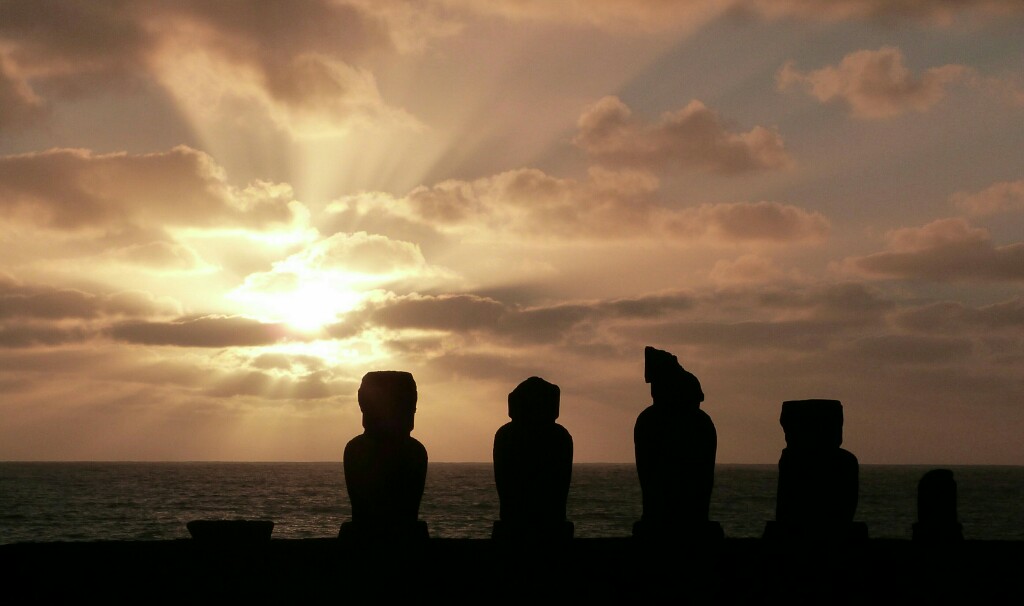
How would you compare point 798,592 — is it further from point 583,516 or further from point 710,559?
point 583,516

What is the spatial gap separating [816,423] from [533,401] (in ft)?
12.4

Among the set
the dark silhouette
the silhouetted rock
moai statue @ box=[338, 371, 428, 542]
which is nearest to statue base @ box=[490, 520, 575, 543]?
the dark silhouette

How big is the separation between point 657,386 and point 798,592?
334 centimetres

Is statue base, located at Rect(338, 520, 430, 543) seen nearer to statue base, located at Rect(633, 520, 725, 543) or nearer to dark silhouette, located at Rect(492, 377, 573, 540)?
dark silhouette, located at Rect(492, 377, 573, 540)

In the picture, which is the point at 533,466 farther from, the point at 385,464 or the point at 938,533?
the point at 938,533

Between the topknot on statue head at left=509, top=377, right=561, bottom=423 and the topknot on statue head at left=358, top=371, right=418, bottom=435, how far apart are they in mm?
1341

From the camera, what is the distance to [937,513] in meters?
15.9

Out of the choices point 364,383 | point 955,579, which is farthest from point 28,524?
point 955,579

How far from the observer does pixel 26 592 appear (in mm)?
11445

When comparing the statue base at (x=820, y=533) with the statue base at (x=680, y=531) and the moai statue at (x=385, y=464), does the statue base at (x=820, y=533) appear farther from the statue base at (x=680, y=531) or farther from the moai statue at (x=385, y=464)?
the moai statue at (x=385, y=464)

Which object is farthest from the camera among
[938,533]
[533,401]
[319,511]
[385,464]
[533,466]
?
[319,511]

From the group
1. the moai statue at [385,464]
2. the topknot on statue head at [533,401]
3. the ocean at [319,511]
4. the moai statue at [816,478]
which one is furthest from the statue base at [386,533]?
the ocean at [319,511]

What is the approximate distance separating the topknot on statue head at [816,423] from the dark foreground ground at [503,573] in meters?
1.39

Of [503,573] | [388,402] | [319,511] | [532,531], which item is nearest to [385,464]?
[388,402]
